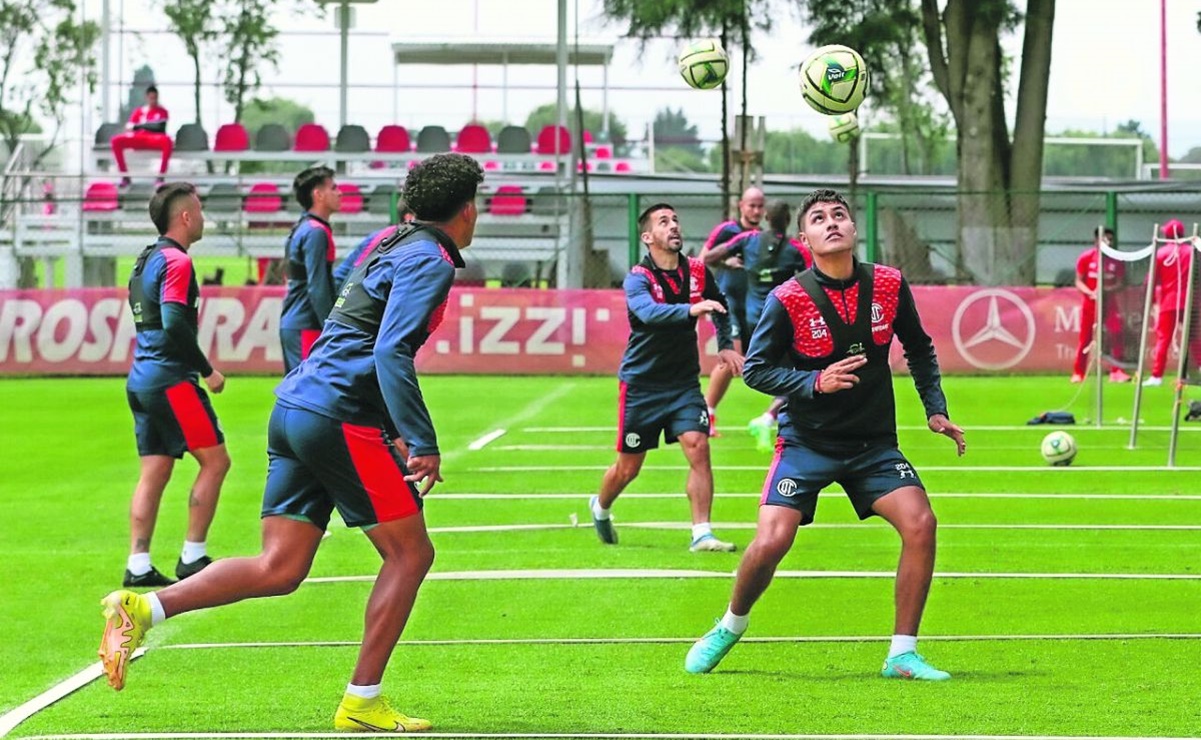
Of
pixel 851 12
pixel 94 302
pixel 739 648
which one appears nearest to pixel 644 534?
pixel 739 648

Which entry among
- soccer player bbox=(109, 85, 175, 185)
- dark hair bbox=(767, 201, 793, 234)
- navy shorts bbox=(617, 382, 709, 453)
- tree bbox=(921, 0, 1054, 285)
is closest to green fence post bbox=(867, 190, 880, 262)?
tree bbox=(921, 0, 1054, 285)

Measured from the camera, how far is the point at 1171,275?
59.1 feet

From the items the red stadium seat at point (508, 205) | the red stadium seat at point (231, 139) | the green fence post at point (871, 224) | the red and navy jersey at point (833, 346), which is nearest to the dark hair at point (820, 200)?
the red and navy jersey at point (833, 346)

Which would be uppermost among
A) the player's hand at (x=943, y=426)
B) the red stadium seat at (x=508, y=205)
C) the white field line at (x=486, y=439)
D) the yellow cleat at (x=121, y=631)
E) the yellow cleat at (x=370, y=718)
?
the red stadium seat at (x=508, y=205)

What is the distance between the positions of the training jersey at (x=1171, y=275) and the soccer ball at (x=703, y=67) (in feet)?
15.0

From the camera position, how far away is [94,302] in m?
27.2

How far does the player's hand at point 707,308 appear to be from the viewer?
9844 mm

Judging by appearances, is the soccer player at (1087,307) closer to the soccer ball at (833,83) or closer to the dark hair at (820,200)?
the soccer ball at (833,83)

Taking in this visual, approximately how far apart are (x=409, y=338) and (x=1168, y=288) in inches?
542

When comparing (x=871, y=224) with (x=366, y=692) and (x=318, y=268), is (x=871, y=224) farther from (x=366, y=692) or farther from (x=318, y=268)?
(x=366, y=692)

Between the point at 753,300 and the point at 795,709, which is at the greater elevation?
the point at 753,300

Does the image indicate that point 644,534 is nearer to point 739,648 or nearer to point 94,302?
point 739,648

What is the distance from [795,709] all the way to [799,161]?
1565 inches

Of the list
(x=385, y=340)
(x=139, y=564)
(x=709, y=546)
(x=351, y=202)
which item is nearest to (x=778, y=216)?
(x=709, y=546)
